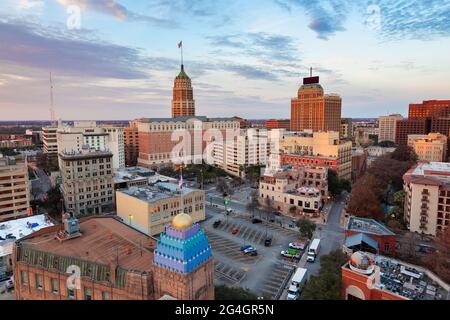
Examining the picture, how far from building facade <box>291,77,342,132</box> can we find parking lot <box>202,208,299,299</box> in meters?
107

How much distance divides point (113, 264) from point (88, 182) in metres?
49.8

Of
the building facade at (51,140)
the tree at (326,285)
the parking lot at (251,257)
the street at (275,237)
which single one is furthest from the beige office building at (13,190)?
the building facade at (51,140)

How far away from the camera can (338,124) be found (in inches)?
6481

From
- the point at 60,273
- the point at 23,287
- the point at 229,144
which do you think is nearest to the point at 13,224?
the point at 23,287

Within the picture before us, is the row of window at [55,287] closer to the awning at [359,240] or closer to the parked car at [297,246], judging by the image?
the parked car at [297,246]

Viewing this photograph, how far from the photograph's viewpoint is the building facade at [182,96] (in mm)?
160125

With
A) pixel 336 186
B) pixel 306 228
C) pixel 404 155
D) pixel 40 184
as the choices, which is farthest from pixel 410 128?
pixel 40 184

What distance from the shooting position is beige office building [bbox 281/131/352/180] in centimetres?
9112

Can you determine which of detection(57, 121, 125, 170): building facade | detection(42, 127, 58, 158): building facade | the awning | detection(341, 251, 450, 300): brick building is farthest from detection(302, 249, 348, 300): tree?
detection(42, 127, 58, 158): building facade

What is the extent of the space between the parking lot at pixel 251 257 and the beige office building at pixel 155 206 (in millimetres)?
5207

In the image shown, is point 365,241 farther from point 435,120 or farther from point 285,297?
point 435,120

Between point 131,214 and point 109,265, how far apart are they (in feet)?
105

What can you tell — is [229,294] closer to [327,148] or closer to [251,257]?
[251,257]

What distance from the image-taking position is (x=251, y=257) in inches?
1865
